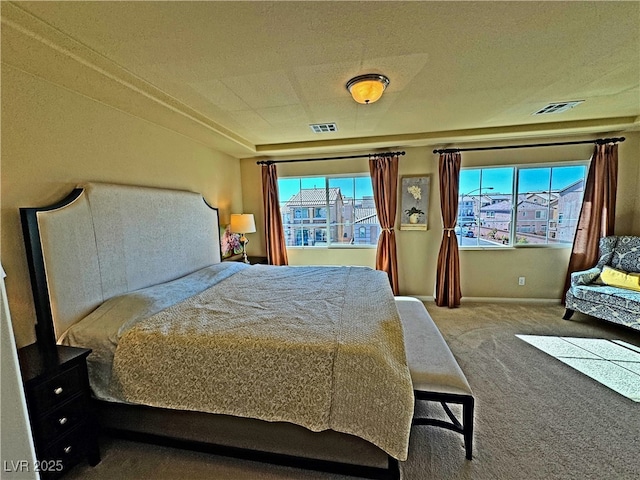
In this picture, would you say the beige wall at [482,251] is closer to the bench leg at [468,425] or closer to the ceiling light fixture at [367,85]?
the ceiling light fixture at [367,85]

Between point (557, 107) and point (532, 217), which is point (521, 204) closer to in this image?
point (532, 217)

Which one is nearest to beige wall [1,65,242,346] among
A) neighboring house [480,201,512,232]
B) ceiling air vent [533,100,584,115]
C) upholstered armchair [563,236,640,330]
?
ceiling air vent [533,100,584,115]

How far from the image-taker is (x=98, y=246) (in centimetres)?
202

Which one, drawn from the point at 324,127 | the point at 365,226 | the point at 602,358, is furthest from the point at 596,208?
the point at 324,127

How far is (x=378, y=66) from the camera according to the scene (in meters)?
1.91

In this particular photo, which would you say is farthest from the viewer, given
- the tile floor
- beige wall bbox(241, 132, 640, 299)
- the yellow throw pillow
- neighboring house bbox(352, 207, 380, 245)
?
neighboring house bbox(352, 207, 380, 245)

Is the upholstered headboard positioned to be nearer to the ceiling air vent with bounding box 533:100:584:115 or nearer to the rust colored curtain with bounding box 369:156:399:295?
the rust colored curtain with bounding box 369:156:399:295

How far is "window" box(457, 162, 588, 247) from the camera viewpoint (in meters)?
3.92

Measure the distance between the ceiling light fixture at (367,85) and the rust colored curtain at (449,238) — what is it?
7.39 ft

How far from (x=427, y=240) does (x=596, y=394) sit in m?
2.49

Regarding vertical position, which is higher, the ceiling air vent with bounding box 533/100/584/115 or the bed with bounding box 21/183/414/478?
the ceiling air vent with bounding box 533/100/584/115

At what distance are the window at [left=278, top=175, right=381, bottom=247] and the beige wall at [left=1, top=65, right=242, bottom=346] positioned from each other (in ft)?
7.23

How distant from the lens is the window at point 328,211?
14.7 feet

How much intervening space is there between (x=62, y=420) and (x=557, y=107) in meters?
4.60
